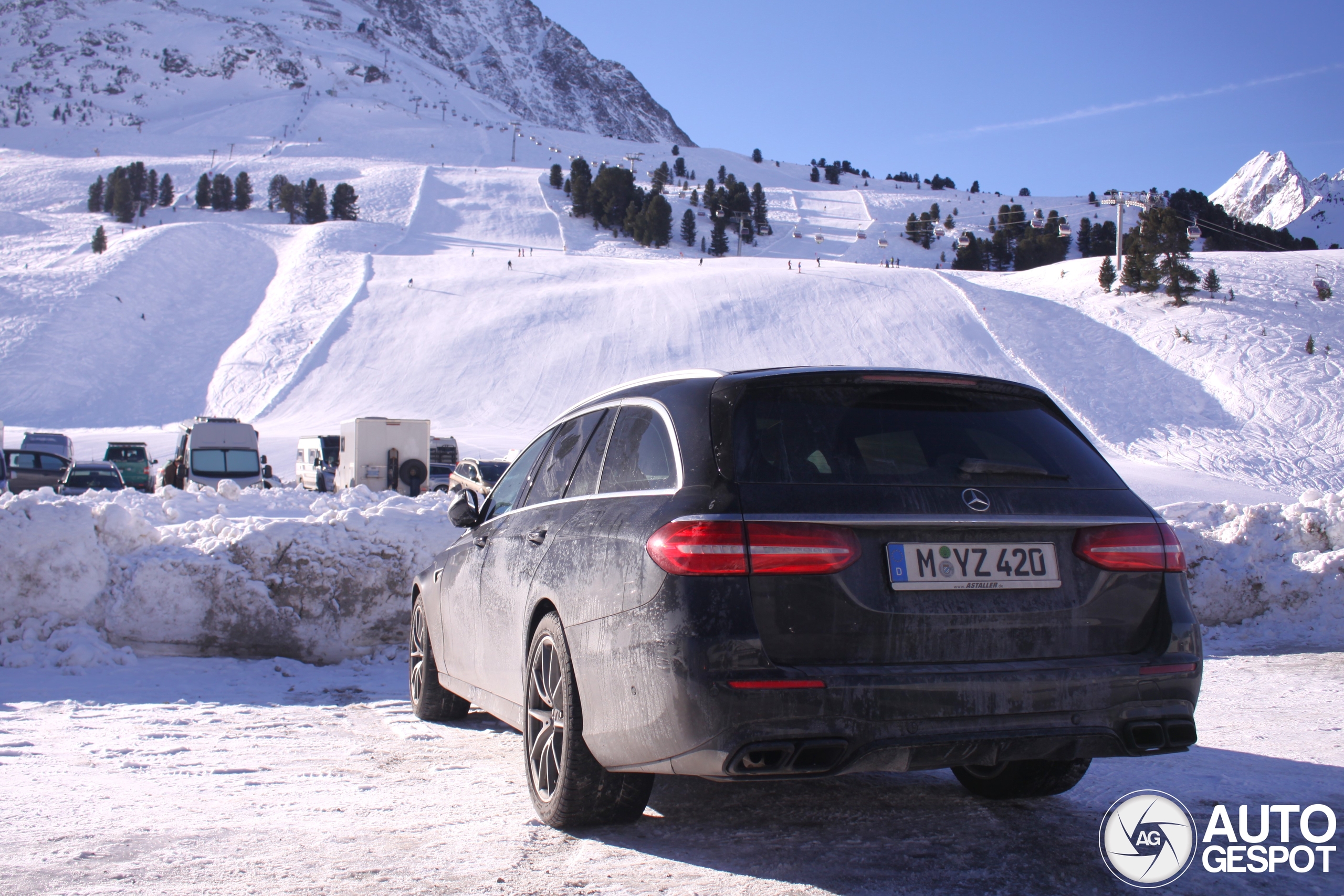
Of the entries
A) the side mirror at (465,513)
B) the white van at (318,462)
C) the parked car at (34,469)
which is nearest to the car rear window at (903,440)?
the side mirror at (465,513)

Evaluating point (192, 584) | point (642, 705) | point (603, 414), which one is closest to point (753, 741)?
point (642, 705)

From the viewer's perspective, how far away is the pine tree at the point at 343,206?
310 ft

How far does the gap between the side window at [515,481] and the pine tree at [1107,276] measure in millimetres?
64520

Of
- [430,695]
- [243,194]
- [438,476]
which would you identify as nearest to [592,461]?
[430,695]

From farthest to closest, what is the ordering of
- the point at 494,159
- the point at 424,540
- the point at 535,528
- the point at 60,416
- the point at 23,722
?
the point at 494,159
the point at 60,416
the point at 424,540
the point at 23,722
the point at 535,528

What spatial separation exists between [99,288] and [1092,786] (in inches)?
2935

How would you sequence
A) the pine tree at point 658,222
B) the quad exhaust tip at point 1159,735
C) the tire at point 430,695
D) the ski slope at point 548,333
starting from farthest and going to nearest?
1. the pine tree at point 658,222
2. the ski slope at point 548,333
3. the tire at point 430,695
4. the quad exhaust tip at point 1159,735

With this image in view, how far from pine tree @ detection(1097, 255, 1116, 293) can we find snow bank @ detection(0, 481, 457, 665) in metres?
62.8

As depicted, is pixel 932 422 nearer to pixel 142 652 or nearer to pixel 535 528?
pixel 535 528

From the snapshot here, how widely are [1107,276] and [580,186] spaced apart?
56.5m

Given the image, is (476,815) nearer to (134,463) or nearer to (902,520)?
(902,520)

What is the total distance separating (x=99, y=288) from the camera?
6650 cm

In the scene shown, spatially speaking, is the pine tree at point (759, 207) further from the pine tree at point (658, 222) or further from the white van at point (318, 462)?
the white van at point (318, 462)

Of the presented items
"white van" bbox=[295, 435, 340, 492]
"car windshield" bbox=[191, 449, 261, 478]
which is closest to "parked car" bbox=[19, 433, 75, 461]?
"white van" bbox=[295, 435, 340, 492]
